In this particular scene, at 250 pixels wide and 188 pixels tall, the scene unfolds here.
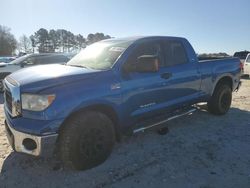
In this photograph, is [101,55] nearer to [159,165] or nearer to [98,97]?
[98,97]

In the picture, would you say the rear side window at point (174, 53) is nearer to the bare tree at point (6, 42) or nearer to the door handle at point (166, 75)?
the door handle at point (166, 75)

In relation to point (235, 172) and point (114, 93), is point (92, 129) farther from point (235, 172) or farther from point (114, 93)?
point (235, 172)

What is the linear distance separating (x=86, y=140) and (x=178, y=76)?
2.24m

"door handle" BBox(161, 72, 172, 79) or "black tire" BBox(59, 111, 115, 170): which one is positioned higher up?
"door handle" BBox(161, 72, 172, 79)

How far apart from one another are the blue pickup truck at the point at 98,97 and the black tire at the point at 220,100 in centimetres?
107

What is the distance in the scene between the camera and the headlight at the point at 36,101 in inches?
129

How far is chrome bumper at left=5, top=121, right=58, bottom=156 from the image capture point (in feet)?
10.8

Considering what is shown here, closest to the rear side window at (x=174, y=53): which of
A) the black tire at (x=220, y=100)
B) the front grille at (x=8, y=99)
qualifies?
the black tire at (x=220, y=100)

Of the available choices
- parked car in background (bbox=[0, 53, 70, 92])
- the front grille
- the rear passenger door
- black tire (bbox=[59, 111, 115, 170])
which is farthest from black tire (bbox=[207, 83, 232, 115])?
parked car in background (bbox=[0, 53, 70, 92])

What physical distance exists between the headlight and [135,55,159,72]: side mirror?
1.44 meters

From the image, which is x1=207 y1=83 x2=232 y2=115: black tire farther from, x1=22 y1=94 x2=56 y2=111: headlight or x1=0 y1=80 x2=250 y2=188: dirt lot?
x1=22 y1=94 x2=56 y2=111: headlight

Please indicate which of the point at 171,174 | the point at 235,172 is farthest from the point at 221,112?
the point at 171,174

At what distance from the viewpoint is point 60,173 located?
3754mm

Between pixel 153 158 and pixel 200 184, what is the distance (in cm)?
93
